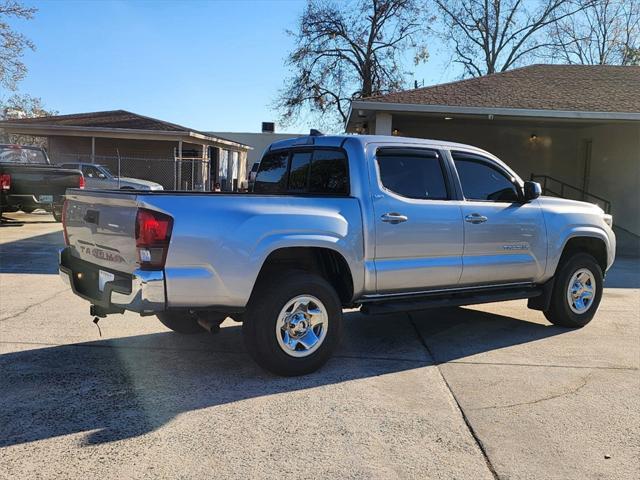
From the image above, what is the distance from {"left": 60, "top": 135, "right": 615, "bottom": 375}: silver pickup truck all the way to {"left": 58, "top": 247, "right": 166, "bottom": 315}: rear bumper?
1 centimetres

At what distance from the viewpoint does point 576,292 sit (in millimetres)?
6461

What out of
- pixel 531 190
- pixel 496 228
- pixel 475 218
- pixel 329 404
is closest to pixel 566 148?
pixel 531 190

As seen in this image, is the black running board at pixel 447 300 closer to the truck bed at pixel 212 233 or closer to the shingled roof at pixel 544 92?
the truck bed at pixel 212 233

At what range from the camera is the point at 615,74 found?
57.0ft

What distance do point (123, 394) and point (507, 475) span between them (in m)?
2.69

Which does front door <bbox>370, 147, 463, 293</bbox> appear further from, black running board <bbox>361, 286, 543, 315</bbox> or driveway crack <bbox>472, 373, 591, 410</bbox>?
driveway crack <bbox>472, 373, 591, 410</bbox>

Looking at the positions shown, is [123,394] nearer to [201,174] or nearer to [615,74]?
[615,74]

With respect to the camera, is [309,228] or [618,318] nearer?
[309,228]

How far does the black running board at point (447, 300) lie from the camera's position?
16.3ft

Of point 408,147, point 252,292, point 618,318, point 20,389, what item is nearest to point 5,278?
point 20,389

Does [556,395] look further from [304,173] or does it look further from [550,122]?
[550,122]

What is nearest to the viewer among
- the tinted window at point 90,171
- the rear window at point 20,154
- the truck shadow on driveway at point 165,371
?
the truck shadow on driveway at point 165,371

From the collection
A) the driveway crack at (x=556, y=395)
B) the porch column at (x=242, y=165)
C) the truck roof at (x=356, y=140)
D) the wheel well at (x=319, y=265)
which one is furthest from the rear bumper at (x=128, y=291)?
the porch column at (x=242, y=165)

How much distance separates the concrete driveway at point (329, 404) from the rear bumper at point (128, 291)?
0.64m
